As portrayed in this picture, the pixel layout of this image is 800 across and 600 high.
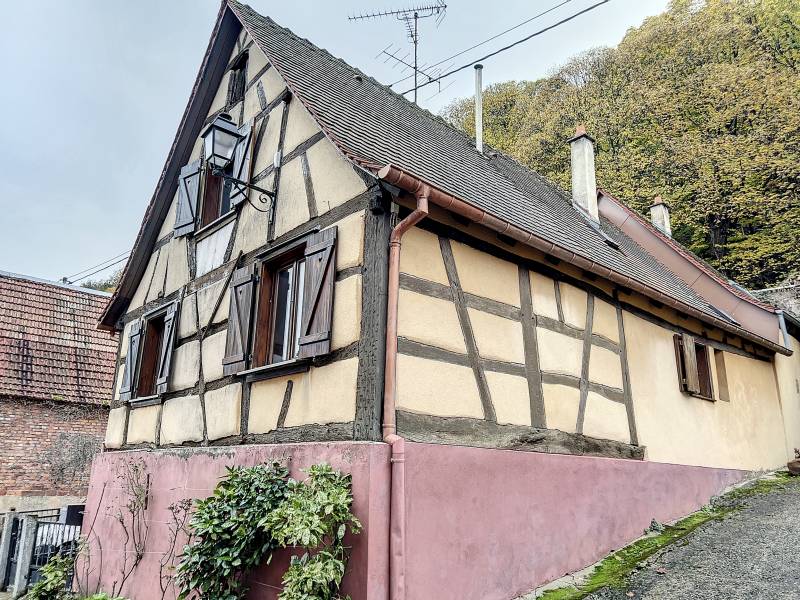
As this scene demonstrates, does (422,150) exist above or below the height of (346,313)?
above

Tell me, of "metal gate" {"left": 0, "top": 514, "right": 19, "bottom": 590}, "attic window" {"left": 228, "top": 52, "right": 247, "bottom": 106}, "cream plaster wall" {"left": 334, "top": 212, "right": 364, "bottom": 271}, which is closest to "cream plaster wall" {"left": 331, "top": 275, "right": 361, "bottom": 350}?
"cream plaster wall" {"left": 334, "top": 212, "right": 364, "bottom": 271}

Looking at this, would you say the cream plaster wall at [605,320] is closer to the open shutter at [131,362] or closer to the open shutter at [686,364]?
the open shutter at [686,364]

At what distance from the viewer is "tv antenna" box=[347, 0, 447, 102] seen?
30.8 ft

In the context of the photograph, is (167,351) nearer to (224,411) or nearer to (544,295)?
(224,411)

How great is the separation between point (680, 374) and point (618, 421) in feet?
6.53

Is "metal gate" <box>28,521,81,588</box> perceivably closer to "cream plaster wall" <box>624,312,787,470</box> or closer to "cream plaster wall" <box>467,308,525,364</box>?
"cream plaster wall" <box>467,308,525,364</box>

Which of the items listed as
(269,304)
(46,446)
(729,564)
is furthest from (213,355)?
(46,446)

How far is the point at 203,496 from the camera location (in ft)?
18.0

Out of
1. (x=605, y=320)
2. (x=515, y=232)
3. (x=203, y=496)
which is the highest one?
(x=515, y=232)

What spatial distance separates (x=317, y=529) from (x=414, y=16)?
897cm

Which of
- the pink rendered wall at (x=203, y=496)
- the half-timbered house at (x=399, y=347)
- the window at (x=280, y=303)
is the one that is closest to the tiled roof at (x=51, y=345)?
the half-timbered house at (x=399, y=347)

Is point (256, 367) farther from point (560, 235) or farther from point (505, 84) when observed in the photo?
point (505, 84)

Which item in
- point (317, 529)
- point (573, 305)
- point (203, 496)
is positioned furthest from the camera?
point (573, 305)

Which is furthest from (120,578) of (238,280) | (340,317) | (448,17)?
(448,17)
